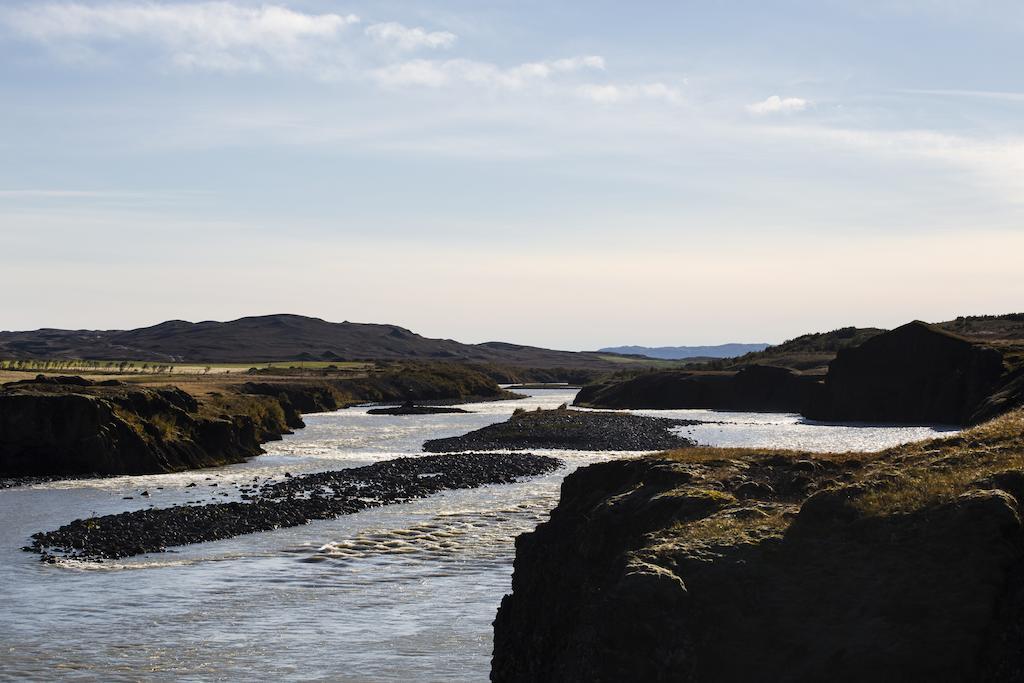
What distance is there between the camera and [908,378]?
Result: 102000 mm

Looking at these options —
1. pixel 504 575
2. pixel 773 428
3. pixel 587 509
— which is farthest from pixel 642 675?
pixel 773 428

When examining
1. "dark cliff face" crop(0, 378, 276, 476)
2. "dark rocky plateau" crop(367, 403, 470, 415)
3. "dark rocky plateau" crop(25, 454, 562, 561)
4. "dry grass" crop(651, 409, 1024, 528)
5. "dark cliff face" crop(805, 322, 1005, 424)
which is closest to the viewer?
"dry grass" crop(651, 409, 1024, 528)

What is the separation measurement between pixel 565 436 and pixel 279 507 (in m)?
40.8

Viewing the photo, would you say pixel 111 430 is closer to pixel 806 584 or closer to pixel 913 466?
pixel 913 466

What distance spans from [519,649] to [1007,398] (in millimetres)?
63147

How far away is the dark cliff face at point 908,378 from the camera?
305 feet

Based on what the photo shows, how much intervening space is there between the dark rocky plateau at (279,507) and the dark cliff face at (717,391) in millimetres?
69970

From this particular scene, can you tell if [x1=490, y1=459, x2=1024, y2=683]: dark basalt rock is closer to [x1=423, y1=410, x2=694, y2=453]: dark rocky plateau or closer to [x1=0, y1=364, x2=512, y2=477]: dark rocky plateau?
[x1=0, y1=364, x2=512, y2=477]: dark rocky plateau

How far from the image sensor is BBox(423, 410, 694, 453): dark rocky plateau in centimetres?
7494

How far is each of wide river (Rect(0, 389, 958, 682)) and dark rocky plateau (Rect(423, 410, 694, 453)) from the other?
24797 mm

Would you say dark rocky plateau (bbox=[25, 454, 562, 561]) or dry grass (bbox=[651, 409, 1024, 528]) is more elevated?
dry grass (bbox=[651, 409, 1024, 528])

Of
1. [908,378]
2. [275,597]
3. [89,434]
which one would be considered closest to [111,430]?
[89,434]

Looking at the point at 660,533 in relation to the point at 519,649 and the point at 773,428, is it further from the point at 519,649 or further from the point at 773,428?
the point at 773,428

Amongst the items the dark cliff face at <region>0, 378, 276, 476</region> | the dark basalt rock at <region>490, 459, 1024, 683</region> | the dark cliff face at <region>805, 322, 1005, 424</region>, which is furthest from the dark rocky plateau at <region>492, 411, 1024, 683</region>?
the dark cliff face at <region>805, 322, 1005, 424</region>
